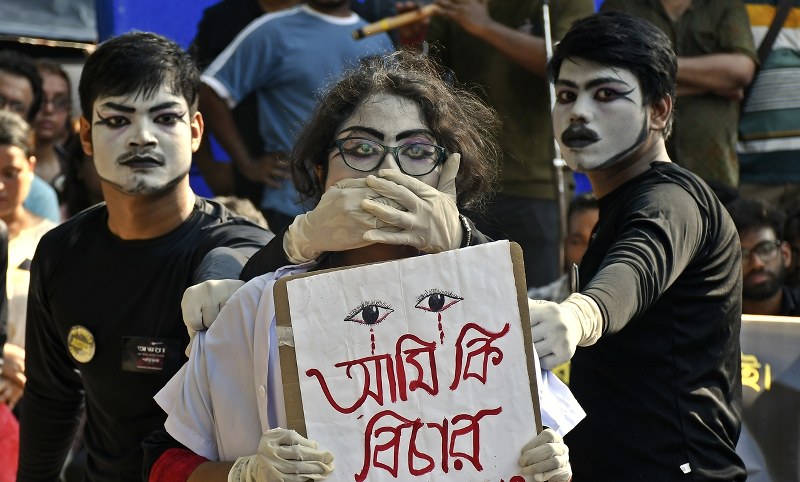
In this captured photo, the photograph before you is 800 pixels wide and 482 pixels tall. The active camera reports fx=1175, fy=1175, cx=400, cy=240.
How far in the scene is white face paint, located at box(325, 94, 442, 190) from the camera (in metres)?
2.58

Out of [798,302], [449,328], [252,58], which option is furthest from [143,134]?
[798,302]

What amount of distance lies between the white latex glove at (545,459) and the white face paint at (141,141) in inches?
72.1

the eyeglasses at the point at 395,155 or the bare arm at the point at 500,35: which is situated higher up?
the bare arm at the point at 500,35

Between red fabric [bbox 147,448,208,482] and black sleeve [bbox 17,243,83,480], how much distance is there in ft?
4.29

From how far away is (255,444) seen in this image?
2525 millimetres

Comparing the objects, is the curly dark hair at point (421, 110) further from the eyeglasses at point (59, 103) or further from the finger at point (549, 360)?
the eyeglasses at point (59, 103)

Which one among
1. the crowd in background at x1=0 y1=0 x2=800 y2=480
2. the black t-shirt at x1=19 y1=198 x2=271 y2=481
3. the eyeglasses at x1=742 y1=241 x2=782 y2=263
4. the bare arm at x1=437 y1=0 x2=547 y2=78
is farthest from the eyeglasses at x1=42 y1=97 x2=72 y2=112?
the eyeglasses at x1=742 y1=241 x2=782 y2=263

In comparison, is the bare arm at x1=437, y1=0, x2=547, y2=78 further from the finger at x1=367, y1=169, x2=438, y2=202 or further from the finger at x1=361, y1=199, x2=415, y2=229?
the finger at x1=361, y1=199, x2=415, y2=229

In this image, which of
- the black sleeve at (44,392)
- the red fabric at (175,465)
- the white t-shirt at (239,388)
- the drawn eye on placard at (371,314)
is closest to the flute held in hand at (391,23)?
the black sleeve at (44,392)

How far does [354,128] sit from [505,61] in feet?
9.80

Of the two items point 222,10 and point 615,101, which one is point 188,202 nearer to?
point 615,101

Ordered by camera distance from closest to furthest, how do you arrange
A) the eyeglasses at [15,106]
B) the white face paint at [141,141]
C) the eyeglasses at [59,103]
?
1. the white face paint at [141,141]
2. the eyeglasses at [15,106]
3. the eyeglasses at [59,103]

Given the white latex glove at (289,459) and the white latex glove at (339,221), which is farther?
the white latex glove at (339,221)

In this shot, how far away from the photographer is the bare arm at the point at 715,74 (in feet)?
17.5
